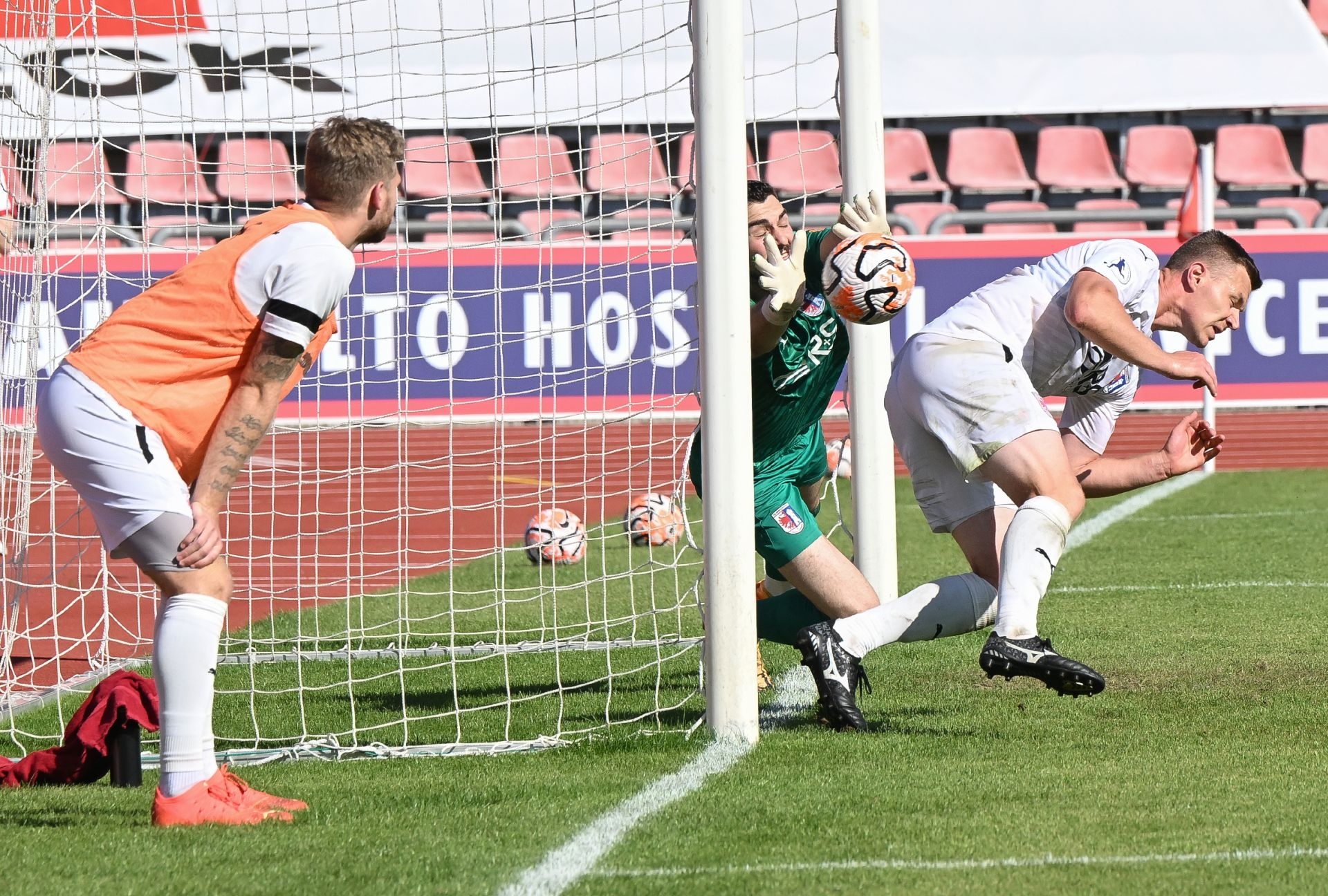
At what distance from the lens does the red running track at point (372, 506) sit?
6.91 metres

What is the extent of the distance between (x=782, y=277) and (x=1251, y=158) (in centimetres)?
1688

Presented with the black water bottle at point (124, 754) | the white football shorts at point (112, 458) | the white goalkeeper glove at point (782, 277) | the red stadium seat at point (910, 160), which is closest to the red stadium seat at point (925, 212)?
the red stadium seat at point (910, 160)

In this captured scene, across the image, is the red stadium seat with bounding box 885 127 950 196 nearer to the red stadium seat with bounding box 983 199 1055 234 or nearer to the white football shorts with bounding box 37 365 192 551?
the red stadium seat with bounding box 983 199 1055 234

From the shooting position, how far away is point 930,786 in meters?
4.26

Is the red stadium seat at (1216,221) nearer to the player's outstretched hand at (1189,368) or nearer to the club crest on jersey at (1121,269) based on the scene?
the club crest on jersey at (1121,269)

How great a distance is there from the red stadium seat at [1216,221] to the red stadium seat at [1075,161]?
663 mm

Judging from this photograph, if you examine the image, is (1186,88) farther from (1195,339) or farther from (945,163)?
(1195,339)

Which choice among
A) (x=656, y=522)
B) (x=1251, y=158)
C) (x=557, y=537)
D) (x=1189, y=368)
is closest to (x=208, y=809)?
(x=1189, y=368)

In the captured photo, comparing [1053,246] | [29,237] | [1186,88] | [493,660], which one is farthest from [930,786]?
[1186,88]

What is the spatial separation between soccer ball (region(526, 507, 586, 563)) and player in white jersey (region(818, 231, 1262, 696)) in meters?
4.23

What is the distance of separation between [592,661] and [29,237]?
2.98 meters

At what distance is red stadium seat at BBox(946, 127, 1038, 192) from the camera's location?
65.4 feet

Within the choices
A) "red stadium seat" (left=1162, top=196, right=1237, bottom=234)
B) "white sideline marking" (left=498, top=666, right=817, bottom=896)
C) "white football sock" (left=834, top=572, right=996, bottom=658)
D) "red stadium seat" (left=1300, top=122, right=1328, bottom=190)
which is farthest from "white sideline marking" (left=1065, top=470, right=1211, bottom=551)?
"red stadium seat" (left=1300, top=122, right=1328, bottom=190)

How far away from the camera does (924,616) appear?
206 inches
